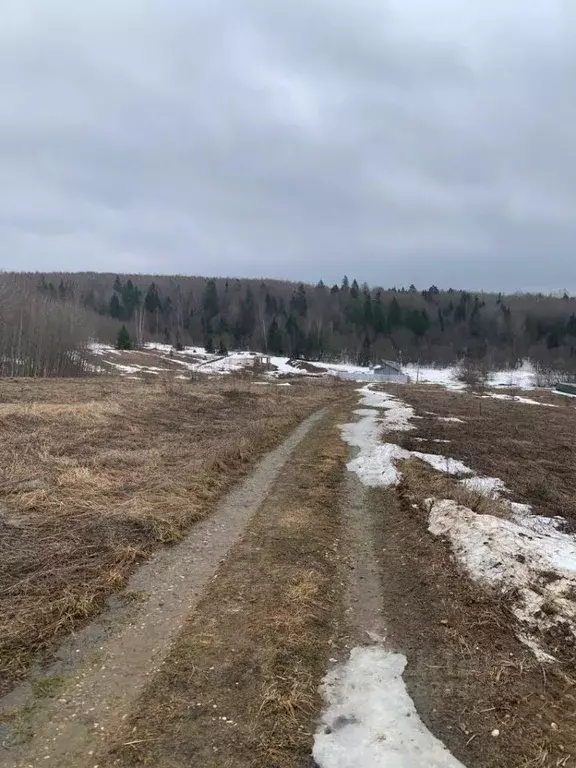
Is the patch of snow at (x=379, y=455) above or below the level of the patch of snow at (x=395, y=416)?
above

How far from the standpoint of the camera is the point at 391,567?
28.0 feet

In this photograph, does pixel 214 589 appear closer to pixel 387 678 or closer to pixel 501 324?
pixel 387 678

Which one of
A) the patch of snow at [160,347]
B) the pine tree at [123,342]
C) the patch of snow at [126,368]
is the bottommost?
the patch of snow at [126,368]

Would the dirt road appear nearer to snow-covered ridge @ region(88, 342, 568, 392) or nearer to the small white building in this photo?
snow-covered ridge @ region(88, 342, 568, 392)

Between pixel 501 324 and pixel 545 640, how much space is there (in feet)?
565

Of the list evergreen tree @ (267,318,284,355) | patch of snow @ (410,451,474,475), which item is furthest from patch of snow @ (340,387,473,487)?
evergreen tree @ (267,318,284,355)

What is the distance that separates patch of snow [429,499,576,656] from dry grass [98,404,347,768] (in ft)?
7.35

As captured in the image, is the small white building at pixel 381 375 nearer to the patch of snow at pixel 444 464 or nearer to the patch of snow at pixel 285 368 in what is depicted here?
the patch of snow at pixel 285 368

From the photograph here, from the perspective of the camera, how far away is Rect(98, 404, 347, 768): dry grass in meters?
4.39

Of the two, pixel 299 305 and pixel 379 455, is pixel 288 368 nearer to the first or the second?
pixel 299 305

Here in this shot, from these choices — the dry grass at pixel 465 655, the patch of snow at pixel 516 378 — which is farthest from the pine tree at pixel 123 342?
the dry grass at pixel 465 655

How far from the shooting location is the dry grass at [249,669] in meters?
4.39

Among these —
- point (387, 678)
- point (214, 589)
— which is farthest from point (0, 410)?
point (387, 678)

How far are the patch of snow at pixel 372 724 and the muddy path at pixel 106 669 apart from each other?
6.25ft
